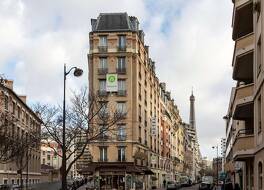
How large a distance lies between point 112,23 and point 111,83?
8679 mm

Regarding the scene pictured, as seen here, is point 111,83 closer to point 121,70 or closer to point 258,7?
point 121,70

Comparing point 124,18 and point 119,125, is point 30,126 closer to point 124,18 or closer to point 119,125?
point 119,125

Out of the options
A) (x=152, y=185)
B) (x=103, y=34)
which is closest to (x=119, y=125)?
(x=103, y=34)

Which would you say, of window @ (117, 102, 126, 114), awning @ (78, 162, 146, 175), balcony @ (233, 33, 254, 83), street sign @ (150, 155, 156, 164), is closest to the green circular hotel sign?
window @ (117, 102, 126, 114)

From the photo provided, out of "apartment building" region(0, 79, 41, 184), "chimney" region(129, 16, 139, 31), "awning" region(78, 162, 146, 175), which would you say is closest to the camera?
"apartment building" region(0, 79, 41, 184)

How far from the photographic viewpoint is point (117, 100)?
79.2 m

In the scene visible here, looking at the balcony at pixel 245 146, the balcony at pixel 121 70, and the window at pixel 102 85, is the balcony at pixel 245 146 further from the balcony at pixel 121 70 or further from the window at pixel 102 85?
the balcony at pixel 121 70

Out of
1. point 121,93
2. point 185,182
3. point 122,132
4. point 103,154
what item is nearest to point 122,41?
point 121,93

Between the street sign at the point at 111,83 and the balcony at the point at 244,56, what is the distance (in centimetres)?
4809

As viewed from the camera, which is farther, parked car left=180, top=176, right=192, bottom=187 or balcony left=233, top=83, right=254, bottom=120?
parked car left=180, top=176, right=192, bottom=187

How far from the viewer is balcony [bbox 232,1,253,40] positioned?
26281mm

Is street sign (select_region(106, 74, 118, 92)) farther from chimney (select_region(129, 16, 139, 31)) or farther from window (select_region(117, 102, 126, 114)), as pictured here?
chimney (select_region(129, 16, 139, 31))

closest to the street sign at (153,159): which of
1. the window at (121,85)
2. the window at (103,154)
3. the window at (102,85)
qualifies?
the window at (103,154)

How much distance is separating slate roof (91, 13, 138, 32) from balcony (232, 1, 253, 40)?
4940 centimetres
